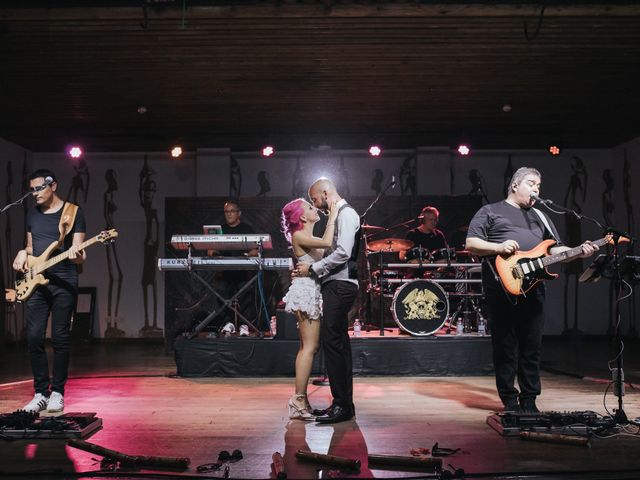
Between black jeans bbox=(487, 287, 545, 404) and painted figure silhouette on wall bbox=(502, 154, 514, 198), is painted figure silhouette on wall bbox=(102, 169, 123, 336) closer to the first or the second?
painted figure silhouette on wall bbox=(502, 154, 514, 198)

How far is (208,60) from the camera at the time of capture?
23.9ft

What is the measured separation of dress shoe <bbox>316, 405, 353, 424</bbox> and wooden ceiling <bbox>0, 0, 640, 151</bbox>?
12.8ft

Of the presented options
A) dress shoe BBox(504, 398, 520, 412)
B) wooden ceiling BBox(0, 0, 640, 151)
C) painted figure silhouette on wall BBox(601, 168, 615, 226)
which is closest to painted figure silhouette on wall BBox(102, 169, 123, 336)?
wooden ceiling BBox(0, 0, 640, 151)

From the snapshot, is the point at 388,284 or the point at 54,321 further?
the point at 388,284

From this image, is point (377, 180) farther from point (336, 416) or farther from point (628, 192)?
point (336, 416)

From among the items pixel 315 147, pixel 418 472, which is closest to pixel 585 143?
pixel 315 147

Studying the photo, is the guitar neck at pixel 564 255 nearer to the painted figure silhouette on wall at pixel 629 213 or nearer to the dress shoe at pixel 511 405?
the dress shoe at pixel 511 405

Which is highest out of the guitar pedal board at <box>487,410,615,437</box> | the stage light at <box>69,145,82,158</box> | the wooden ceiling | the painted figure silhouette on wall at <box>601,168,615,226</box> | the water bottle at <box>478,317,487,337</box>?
the wooden ceiling

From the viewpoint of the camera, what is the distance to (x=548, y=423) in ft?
13.5

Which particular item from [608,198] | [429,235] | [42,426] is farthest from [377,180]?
[42,426]

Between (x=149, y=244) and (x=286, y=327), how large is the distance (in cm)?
522

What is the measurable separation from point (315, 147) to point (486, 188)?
321 cm

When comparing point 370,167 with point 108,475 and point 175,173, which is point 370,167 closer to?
point 175,173

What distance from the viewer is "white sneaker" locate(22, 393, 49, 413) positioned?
4692 millimetres
